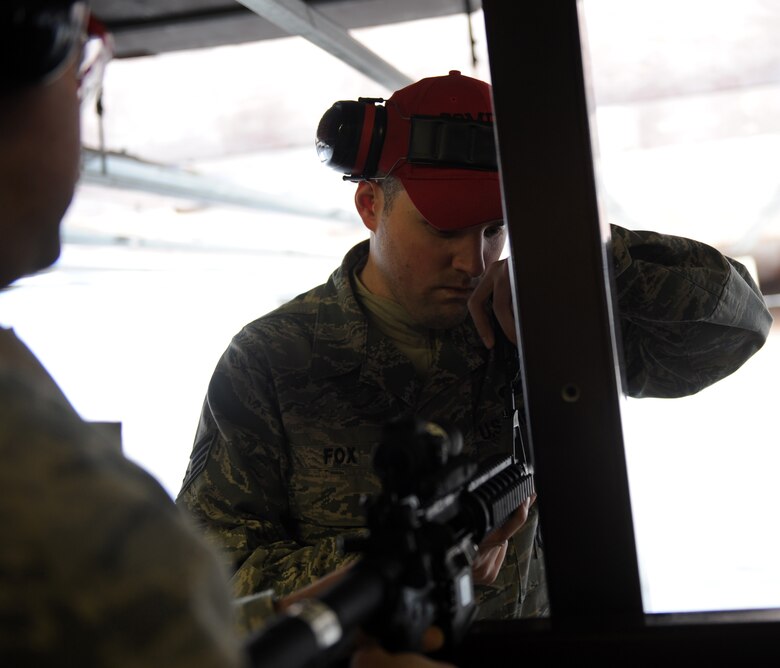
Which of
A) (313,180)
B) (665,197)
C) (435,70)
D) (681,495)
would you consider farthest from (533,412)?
(681,495)

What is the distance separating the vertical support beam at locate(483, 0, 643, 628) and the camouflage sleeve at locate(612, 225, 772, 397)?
2.23ft

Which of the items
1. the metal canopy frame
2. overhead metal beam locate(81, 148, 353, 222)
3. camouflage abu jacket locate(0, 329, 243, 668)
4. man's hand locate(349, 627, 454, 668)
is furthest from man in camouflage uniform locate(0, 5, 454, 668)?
overhead metal beam locate(81, 148, 353, 222)

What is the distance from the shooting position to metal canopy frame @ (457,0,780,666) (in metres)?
0.83

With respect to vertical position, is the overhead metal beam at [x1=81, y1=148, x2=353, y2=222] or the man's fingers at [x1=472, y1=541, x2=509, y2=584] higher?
the overhead metal beam at [x1=81, y1=148, x2=353, y2=222]

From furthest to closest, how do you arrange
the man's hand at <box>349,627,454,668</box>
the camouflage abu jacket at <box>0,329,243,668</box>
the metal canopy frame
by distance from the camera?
the metal canopy frame < the man's hand at <box>349,627,454,668</box> < the camouflage abu jacket at <box>0,329,243,668</box>

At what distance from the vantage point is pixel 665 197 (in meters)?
5.79

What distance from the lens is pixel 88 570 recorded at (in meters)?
0.39

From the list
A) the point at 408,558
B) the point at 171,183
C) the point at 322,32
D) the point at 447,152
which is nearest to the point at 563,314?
the point at 408,558

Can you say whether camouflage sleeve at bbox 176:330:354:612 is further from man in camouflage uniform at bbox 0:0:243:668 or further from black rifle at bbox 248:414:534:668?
man in camouflage uniform at bbox 0:0:243:668

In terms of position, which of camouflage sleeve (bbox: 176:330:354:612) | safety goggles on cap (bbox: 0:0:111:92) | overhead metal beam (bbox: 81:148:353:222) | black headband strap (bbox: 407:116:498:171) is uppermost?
overhead metal beam (bbox: 81:148:353:222)

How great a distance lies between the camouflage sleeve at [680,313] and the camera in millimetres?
1536

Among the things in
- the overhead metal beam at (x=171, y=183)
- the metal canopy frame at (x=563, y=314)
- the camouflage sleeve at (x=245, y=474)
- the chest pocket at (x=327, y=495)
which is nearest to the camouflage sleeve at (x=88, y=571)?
the metal canopy frame at (x=563, y=314)

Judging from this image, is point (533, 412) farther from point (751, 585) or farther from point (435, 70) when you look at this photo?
point (751, 585)

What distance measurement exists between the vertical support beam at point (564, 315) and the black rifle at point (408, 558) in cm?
9
